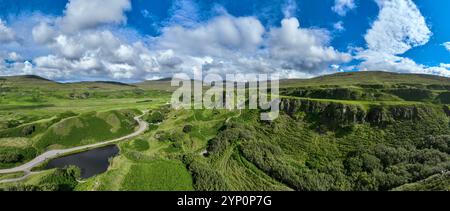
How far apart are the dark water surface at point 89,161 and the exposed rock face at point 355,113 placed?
121ft

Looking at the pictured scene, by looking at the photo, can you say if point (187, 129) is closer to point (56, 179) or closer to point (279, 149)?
point (279, 149)

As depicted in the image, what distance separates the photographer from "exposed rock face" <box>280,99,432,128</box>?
142 feet

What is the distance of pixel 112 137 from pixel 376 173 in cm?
5120

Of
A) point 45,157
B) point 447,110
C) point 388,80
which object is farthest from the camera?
point 388,80

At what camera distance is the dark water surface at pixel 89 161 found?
40.1 meters

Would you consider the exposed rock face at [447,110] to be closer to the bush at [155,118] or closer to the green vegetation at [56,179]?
the green vegetation at [56,179]

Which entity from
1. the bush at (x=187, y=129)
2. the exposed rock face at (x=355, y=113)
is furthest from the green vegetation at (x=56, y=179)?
the exposed rock face at (x=355, y=113)

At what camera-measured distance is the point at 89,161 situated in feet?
146

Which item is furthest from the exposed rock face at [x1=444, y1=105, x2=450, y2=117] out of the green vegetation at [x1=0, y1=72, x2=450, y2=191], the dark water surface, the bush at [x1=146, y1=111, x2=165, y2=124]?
the bush at [x1=146, y1=111, x2=165, y2=124]

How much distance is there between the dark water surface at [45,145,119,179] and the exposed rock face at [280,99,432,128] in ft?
121

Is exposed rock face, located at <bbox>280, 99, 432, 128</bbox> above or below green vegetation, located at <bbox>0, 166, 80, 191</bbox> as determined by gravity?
above

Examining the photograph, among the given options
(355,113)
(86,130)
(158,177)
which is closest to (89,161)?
(86,130)

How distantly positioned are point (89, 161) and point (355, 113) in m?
47.0

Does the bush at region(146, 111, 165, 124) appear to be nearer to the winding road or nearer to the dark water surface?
the winding road
